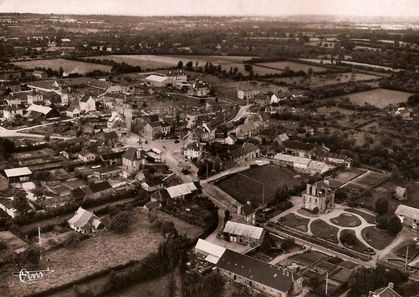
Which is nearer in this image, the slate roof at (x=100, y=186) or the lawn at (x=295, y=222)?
the lawn at (x=295, y=222)

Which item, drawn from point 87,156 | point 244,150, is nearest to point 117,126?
point 87,156

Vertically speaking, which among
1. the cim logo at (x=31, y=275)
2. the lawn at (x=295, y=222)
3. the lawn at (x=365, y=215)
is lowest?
the lawn at (x=365, y=215)

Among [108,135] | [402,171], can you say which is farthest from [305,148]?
[108,135]

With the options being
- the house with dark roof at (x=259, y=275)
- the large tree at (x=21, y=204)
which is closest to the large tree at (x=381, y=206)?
the house with dark roof at (x=259, y=275)

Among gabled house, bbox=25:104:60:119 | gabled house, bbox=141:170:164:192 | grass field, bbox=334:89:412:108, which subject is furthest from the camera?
grass field, bbox=334:89:412:108

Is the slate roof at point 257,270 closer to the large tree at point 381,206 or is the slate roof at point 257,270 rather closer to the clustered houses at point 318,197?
the clustered houses at point 318,197

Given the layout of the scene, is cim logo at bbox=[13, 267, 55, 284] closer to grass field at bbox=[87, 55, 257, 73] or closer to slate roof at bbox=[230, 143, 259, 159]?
slate roof at bbox=[230, 143, 259, 159]

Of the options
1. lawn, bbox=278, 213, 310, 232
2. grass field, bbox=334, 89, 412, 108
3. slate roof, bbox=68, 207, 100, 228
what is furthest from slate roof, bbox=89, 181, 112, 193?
grass field, bbox=334, 89, 412, 108
